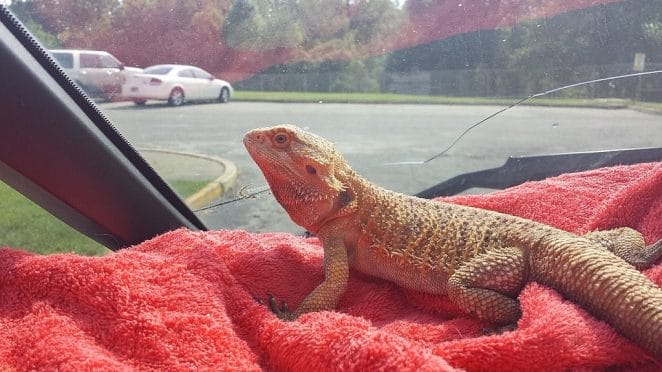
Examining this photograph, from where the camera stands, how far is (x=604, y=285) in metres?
1.67

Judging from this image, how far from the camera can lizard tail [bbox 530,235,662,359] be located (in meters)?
1.54

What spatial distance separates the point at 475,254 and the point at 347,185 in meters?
0.59

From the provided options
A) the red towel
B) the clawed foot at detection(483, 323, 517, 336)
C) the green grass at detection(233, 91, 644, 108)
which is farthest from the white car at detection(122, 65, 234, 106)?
the clawed foot at detection(483, 323, 517, 336)

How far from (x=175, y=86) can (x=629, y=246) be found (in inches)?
85.2

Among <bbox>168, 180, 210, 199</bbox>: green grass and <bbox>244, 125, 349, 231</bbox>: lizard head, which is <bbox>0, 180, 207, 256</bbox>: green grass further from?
<bbox>244, 125, 349, 231</bbox>: lizard head

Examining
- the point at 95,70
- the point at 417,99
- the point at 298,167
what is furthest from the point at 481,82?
the point at 95,70

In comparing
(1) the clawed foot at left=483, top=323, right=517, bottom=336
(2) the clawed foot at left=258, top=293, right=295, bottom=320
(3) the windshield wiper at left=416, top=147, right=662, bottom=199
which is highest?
(3) the windshield wiper at left=416, top=147, right=662, bottom=199

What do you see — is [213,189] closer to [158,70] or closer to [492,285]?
[158,70]

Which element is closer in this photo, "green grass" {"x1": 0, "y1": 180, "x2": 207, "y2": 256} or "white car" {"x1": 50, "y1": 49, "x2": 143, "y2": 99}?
"white car" {"x1": 50, "y1": 49, "x2": 143, "y2": 99}

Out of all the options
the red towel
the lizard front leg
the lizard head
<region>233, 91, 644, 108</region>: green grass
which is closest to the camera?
the red towel

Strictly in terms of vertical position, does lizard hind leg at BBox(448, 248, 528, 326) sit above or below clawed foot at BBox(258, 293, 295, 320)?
above

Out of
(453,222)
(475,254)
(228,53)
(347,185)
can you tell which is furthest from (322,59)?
(475,254)

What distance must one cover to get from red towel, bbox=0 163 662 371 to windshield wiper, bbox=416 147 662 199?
2.45 ft

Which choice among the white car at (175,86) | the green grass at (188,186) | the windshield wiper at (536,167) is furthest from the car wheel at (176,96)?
the windshield wiper at (536,167)
